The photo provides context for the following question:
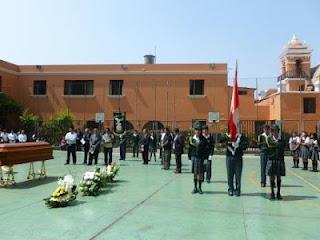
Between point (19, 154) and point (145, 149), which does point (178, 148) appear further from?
point (19, 154)

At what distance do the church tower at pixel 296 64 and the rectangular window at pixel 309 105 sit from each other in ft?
33.0

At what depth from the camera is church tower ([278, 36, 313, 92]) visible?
5592cm

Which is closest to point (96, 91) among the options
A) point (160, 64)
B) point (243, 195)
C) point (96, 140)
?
point (160, 64)

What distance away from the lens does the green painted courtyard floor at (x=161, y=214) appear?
7750 mm

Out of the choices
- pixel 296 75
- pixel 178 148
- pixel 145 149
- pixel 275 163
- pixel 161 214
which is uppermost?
pixel 296 75

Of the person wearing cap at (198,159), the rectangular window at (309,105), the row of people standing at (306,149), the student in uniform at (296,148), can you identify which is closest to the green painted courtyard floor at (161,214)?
the person wearing cap at (198,159)

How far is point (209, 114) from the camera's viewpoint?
42.1m

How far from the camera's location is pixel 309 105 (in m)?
45.1

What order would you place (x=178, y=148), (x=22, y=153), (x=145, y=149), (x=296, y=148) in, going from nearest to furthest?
1. (x=22, y=153)
2. (x=178, y=148)
3. (x=296, y=148)
4. (x=145, y=149)

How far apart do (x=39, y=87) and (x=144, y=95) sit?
33.7 ft

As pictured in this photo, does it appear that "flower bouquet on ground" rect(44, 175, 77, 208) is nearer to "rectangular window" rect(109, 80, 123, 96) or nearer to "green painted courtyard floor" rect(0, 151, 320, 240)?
"green painted courtyard floor" rect(0, 151, 320, 240)

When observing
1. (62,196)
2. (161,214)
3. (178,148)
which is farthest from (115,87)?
(161,214)

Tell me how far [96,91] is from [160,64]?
649 cm

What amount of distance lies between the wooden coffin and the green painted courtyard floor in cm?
75
